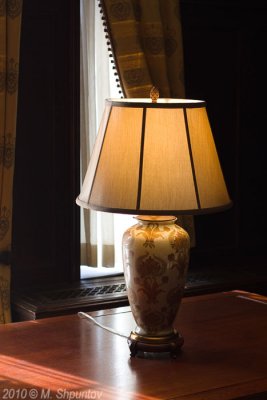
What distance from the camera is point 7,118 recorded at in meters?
3.25

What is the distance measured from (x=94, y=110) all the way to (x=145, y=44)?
366 mm

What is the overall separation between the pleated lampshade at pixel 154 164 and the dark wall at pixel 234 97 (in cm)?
185

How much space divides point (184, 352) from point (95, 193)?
19.7 inches

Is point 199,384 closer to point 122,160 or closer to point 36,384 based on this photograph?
point 36,384

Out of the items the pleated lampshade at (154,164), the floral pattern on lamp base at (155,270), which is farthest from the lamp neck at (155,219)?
the pleated lampshade at (154,164)

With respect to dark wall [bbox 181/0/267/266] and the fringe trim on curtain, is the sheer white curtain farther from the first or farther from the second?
dark wall [bbox 181/0/267/266]

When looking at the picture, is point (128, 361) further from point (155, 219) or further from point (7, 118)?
point (7, 118)

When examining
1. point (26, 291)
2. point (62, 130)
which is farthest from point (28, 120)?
point (26, 291)

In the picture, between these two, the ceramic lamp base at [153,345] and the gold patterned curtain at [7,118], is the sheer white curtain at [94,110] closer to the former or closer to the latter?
the gold patterned curtain at [7,118]

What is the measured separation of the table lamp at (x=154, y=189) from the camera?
2.06 m

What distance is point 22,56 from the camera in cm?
345

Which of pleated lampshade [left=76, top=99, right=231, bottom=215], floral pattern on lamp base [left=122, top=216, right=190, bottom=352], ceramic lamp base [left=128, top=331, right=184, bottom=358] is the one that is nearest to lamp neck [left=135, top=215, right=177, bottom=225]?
floral pattern on lamp base [left=122, top=216, right=190, bottom=352]

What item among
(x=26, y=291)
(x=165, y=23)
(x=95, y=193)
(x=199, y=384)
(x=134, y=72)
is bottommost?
(x=199, y=384)

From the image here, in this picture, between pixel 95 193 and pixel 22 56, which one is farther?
pixel 22 56
